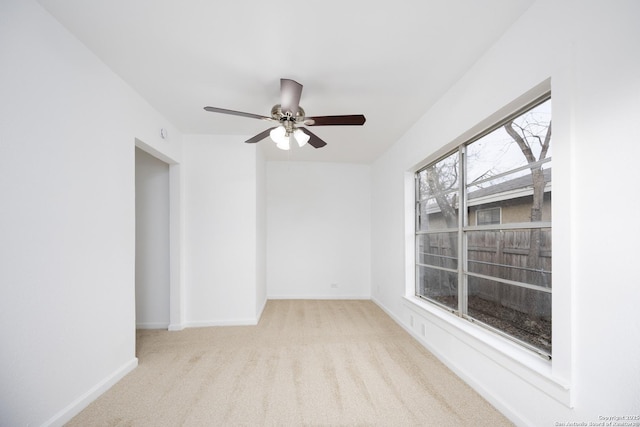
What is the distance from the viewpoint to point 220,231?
12.0 ft

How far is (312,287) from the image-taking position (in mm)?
5168

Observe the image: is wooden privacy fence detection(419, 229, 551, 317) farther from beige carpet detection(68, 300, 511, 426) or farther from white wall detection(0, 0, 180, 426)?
white wall detection(0, 0, 180, 426)

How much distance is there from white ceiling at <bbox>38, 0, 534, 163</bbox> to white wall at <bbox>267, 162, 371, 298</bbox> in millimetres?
2477

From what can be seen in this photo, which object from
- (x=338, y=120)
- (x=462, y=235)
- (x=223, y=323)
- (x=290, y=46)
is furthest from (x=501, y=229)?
(x=223, y=323)

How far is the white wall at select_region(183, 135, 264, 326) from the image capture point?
361cm

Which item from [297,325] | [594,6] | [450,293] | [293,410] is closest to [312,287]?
[297,325]

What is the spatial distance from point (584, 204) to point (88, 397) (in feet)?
11.1

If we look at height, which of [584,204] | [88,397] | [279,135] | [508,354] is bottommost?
[88,397]

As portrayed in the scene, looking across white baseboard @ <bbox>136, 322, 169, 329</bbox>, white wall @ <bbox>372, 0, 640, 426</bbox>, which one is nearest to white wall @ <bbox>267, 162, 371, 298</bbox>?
white baseboard @ <bbox>136, 322, 169, 329</bbox>

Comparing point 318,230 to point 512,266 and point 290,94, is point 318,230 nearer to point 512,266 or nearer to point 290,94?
point 290,94

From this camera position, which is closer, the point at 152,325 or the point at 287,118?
the point at 287,118

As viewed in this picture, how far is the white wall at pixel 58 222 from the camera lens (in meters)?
1.42

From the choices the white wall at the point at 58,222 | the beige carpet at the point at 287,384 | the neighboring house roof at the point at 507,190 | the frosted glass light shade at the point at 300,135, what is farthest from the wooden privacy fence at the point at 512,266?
the white wall at the point at 58,222

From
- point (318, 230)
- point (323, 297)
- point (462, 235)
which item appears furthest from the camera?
point (318, 230)
